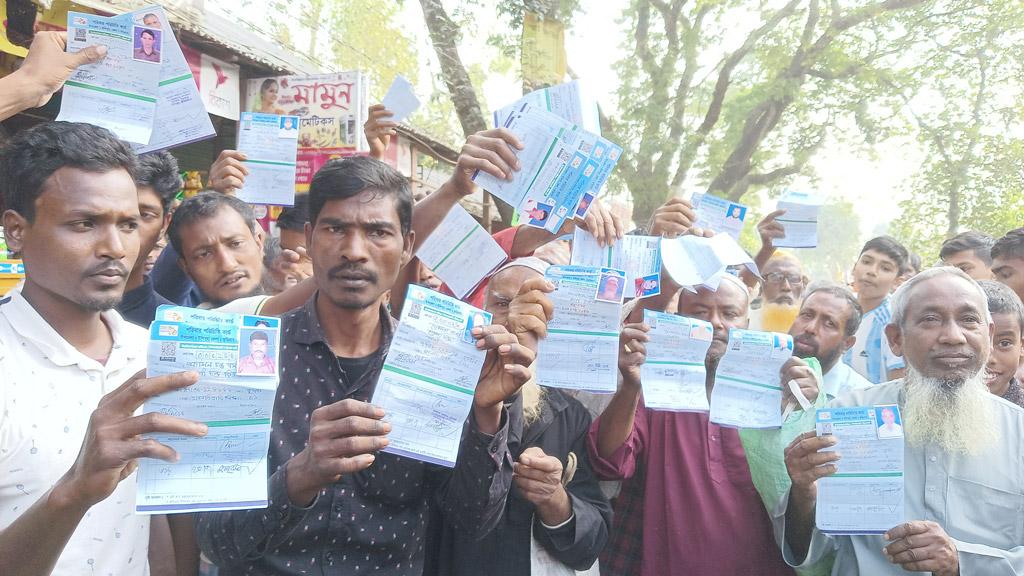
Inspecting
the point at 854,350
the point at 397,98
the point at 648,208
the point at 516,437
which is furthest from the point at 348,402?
the point at 648,208

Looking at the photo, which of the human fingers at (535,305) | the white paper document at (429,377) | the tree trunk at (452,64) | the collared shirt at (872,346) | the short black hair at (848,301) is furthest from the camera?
the tree trunk at (452,64)

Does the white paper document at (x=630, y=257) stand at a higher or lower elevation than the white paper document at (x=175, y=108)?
lower

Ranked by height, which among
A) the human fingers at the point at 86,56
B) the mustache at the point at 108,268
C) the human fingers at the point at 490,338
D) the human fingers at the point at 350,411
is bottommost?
the human fingers at the point at 350,411

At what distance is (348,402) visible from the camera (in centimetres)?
175

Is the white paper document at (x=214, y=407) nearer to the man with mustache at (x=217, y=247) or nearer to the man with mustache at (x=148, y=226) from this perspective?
the man with mustache at (x=148, y=226)

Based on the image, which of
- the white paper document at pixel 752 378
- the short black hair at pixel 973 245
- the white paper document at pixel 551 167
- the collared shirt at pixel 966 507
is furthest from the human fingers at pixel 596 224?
the short black hair at pixel 973 245

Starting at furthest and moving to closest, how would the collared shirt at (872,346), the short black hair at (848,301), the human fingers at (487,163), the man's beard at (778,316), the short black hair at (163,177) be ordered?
the man's beard at (778,316) → the collared shirt at (872,346) → the short black hair at (848,301) → the short black hair at (163,177) → the human fingers at (487,163)

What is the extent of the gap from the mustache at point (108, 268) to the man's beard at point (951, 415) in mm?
2843

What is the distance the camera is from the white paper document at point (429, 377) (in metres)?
1.91

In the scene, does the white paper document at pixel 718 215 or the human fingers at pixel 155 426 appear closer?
the human fingers at pixel 155 426

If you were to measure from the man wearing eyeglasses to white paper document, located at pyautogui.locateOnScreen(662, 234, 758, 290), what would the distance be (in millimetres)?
2481

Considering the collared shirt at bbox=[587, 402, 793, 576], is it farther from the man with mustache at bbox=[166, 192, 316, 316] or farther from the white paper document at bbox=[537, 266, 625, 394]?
the man with mustache at bbox=[166, 192, 316, 316]

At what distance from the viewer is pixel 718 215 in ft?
11.3

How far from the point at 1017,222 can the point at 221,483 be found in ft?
41.1
